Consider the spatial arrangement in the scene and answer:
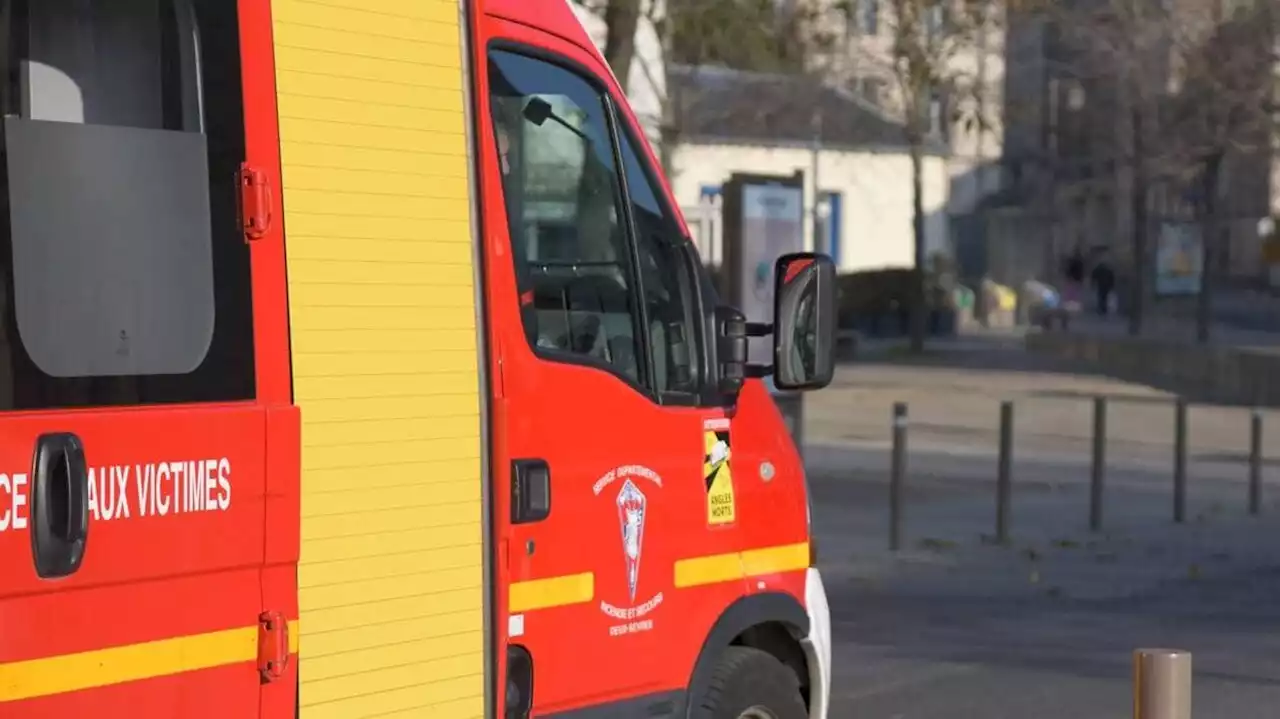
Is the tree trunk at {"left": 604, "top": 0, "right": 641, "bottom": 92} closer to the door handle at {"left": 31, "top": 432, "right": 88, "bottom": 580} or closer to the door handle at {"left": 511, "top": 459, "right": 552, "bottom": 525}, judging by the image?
the door handle at {"left": 511, "top": 459, "right": 552, "bottom": 525}

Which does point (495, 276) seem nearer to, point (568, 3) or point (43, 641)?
point (568, 3)

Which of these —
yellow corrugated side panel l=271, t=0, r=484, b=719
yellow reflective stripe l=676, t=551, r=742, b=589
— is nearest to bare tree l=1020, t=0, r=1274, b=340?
yellow reflective stripe l=676, t=551, r=742, b=589

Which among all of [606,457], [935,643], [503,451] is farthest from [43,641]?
[935,643]

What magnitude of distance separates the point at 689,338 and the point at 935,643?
17.4ft

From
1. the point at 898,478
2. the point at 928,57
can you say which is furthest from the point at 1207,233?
the point at 898,478

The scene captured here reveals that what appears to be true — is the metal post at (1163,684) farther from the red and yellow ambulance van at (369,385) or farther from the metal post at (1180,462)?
the metal post at (1180,462)

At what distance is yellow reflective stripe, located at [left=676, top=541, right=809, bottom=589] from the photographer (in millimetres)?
5785

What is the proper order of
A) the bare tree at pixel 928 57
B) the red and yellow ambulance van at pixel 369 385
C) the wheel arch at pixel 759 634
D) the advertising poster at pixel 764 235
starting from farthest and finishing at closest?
the bare tree at pixel 928 57 → the advertising poster at pixel 764 235 → the wheel arch at pixel 759 634 → the red and yellow ambulance van at pixel 369 385

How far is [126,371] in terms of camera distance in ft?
14.0

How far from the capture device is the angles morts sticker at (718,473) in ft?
19.3

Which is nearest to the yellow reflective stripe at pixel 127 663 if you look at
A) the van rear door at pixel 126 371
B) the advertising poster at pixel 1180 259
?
the van rear door at pixel 126 371

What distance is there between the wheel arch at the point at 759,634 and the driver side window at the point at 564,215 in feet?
2.58

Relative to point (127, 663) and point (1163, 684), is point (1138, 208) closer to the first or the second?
point (1163, 684)

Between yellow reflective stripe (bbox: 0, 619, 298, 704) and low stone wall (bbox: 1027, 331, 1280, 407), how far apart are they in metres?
25.2
